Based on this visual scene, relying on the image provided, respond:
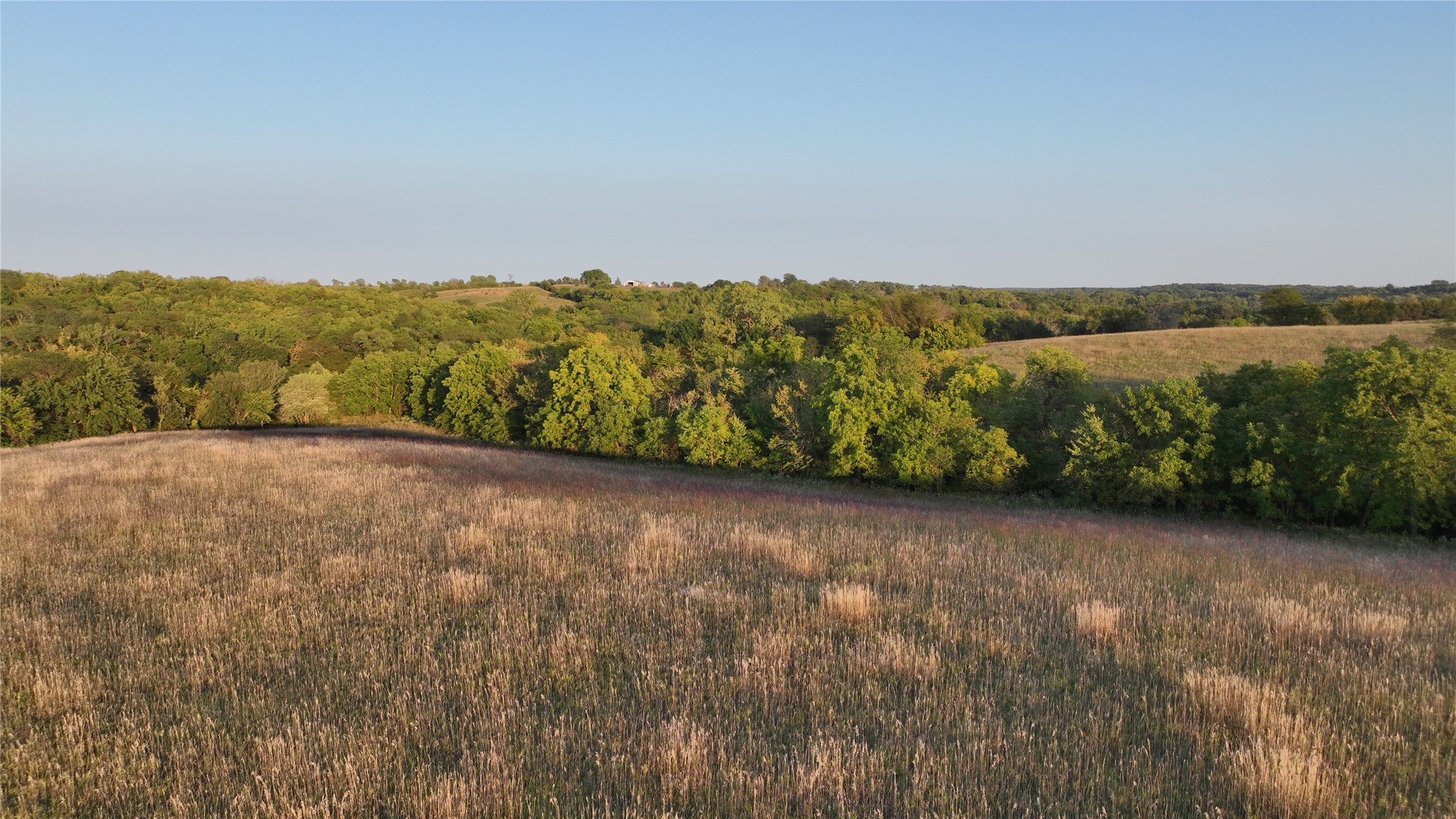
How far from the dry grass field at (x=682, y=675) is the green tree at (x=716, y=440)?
27.4 metres

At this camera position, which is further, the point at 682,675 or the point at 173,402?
the point at 173,402

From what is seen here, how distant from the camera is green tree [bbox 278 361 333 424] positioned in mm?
61781

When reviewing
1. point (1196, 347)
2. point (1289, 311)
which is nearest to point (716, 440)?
point (1196, 347)

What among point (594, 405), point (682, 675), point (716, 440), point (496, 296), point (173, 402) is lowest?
point (716, 440)

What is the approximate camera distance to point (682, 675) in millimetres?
5613

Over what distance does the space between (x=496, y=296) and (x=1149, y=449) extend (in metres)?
126

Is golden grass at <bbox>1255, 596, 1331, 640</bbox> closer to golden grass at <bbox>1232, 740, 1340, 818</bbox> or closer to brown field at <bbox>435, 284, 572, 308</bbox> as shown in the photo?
golden grass at <bbox>1232, 740, 1340, 818</bbox>

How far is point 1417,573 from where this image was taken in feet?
42.6

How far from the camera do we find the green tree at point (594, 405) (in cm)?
4581

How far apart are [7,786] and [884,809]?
5.18 m

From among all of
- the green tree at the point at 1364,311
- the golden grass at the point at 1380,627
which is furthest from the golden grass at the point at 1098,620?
the green tree at the point at 1364,311

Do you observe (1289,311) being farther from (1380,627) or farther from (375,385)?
(375,385)

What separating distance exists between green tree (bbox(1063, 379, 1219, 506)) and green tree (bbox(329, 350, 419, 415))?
62252 mm

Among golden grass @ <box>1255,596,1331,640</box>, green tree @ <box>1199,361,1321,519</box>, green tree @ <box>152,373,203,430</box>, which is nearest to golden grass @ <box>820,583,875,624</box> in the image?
golden grass @ <box>1255,596,1331,640</box>
